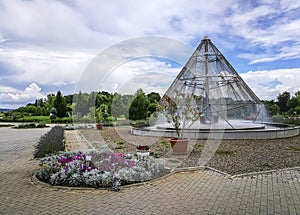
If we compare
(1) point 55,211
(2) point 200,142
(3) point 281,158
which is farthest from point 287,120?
(1) point 55,211

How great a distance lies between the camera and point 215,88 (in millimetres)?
15047

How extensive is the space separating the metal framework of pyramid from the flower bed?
27.4 feet

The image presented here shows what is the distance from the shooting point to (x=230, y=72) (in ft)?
51.7

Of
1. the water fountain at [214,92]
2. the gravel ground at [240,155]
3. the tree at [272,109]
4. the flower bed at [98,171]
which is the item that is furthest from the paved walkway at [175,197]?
the tree at [272,109]

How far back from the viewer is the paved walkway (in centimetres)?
445

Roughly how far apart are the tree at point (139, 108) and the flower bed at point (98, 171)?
67.2 feet

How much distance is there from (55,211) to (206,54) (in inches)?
526

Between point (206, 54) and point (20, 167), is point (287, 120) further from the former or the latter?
point (20, 167)

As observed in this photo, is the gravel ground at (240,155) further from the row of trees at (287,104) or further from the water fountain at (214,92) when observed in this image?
the row of trees at (287,104)

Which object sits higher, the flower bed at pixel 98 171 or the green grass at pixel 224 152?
the flower bed at pixel 98 171

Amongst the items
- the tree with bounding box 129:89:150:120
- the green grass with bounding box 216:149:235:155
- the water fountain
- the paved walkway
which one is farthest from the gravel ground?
the tree with bounding box 129:89:150:120

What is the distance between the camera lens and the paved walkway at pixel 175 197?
175 inches

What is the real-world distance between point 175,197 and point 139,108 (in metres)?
23.2

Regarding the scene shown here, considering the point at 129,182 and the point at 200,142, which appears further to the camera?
the point at 200,142
